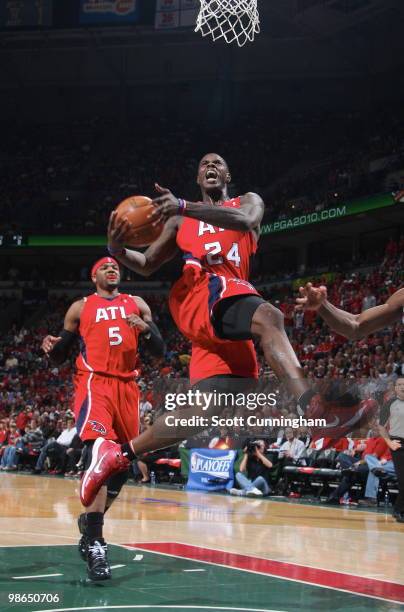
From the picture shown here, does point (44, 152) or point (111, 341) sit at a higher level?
point (44, 152)

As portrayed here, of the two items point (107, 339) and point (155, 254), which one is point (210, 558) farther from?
point (155, 254)

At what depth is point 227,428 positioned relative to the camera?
558 inches

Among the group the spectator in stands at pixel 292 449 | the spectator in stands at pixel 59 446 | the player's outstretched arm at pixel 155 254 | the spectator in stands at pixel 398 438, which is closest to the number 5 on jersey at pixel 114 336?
the player's outstretched arm at pixel 155 254

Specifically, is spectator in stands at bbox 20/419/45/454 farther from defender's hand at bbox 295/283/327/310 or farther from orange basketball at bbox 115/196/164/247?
defender's hand at bbox 295/283/327/310

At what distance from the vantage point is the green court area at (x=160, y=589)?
4492mm

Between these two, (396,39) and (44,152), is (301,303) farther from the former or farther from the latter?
(44,152)

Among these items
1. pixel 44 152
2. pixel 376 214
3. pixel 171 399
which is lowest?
pixel 171 399

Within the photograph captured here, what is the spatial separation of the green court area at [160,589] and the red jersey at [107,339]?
140 cm

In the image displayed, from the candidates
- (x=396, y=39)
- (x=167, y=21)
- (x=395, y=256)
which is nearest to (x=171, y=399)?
(x=395, y=256)

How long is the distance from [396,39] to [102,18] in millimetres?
10507

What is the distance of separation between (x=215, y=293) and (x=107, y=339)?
1.63m

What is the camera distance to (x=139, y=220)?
4848 millimetres

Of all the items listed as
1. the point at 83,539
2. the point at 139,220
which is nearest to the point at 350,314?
the point at 139,220

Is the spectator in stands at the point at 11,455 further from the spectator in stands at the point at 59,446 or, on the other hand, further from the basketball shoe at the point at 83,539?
the basketball shoe at the point at 83,539
